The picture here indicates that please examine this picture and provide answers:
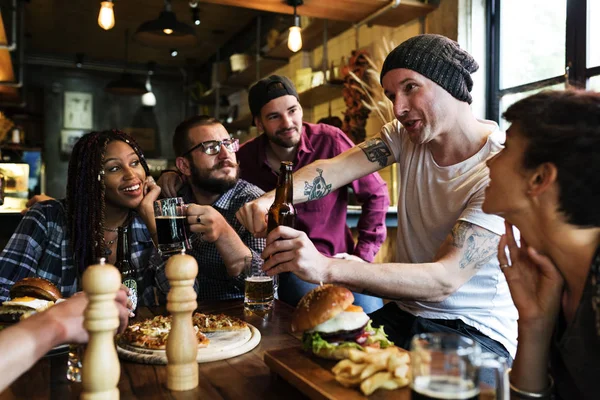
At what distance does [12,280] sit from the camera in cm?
209

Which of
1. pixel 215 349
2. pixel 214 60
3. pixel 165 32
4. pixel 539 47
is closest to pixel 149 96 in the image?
pixel 214 60

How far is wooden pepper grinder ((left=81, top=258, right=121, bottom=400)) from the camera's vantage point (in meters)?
0.92

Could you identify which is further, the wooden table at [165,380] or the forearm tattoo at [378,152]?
the forearm tattoo at [378,152]

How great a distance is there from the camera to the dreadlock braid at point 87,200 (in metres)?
2.21

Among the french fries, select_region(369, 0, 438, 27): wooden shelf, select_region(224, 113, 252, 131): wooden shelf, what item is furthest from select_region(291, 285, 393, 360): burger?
select_region(224, 113, 252, 131): wooden shelf

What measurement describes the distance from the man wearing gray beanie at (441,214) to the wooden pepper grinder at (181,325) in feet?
2.33

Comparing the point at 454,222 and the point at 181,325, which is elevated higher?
the point at 454,222

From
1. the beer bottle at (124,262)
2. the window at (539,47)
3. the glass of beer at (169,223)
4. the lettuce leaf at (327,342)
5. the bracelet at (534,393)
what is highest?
the window at (539,47)

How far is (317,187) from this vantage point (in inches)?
91.3

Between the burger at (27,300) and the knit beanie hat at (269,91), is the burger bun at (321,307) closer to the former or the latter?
the burger at (27,300)

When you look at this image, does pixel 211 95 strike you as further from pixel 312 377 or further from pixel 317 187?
pixel 312 377

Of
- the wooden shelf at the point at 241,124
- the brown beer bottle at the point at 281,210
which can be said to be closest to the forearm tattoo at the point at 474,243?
the brown beer bottle at the point at 281,210

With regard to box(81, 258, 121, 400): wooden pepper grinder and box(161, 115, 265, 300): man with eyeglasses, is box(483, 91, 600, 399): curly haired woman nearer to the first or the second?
box(81, 258, 121, 400): wooden pepper grinder

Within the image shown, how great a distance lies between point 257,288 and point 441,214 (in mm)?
717
